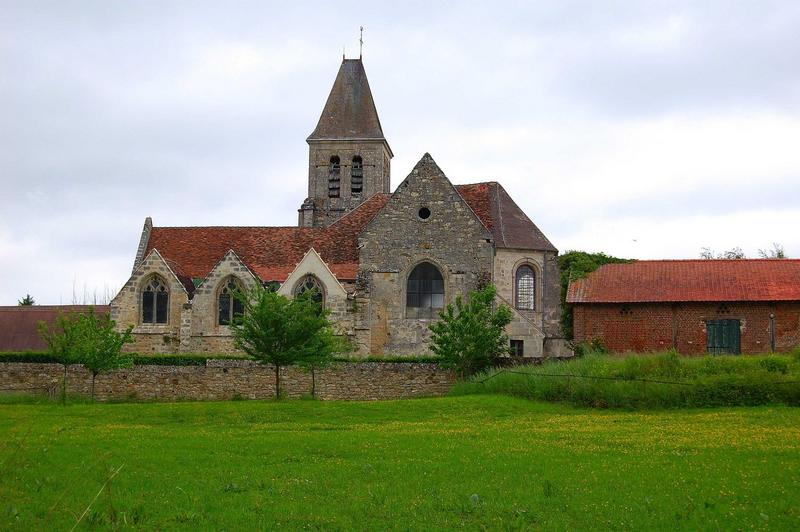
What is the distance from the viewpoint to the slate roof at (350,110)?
61469 millimetres

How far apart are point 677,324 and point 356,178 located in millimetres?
30209

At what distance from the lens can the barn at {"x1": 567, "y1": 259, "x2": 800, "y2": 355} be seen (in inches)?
1374

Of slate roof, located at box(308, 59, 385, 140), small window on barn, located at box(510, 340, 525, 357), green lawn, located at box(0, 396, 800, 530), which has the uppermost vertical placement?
slate roof, located at box(308, 59, 385, 140)

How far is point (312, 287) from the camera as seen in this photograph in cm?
4000

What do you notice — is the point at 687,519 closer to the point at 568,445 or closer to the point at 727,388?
the point at 568,445

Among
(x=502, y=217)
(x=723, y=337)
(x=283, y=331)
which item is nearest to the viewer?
(x=283, y=331)

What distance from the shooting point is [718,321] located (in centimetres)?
3550

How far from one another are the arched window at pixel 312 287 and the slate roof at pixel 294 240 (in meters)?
1.17

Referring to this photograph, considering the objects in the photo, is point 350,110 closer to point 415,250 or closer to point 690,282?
point 415,250

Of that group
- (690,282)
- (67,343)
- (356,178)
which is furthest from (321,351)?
(356,178)

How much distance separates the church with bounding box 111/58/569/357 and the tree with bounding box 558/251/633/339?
565 millimetres

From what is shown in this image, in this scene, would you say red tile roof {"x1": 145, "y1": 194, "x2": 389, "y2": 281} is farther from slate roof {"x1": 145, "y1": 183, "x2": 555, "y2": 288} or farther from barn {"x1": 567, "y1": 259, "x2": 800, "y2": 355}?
barn {"x1": 567, "y1": 259, "x2": 800, "y2": 355}

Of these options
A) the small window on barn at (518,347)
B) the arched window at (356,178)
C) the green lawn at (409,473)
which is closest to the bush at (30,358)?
the green lawn at (409,473)

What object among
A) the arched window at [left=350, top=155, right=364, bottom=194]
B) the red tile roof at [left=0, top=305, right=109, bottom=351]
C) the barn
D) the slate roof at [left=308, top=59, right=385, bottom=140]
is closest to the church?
the barn
